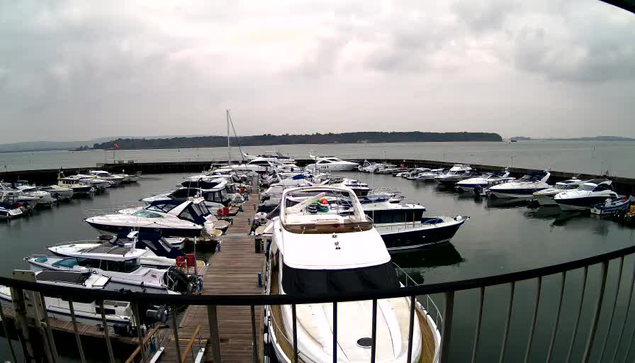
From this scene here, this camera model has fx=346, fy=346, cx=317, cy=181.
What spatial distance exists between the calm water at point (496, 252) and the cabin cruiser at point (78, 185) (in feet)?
9.67

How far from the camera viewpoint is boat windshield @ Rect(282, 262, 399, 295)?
6684mm

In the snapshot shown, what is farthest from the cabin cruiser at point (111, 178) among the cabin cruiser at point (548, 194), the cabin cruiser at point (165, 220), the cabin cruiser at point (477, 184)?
the cabin cruiser at point (548, 194)

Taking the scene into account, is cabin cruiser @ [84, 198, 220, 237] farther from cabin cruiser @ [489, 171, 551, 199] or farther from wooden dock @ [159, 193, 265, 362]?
cabin cruiser @ [489, 171, 551, 199]

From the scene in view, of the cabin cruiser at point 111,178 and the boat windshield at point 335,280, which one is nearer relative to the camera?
the boat windshield at point 335,280

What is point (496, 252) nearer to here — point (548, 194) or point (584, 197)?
point (584, 197)

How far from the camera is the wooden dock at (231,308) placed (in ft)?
25.0

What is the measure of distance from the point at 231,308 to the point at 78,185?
119 feet

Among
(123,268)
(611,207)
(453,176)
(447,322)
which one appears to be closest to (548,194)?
(611,207)

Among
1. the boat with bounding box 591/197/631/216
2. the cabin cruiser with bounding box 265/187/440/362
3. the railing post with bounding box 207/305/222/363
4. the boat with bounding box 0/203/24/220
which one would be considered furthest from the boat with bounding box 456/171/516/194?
the boat with bounding box 0/203/24/220

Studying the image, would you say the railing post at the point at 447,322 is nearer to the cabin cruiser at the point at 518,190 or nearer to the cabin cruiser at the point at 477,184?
the cabin cruiser at the point at 518,190

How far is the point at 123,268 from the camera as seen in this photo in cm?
1126

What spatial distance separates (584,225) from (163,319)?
25811mm

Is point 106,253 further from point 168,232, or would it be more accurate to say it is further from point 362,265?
point 362,265

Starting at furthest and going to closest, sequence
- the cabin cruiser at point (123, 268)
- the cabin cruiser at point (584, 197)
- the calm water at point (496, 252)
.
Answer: the cabin cruiser at point (584, 197)
the cabin cruiser at point (123, 268)
the calm water at point (496, 252)
